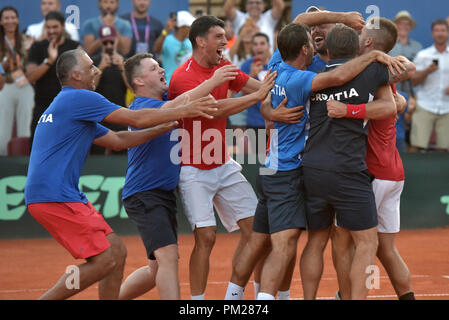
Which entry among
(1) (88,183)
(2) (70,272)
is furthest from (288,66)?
(1) (88,183)

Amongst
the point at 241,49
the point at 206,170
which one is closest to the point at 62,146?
the point at 206,170

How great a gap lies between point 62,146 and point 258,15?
759 centimetres

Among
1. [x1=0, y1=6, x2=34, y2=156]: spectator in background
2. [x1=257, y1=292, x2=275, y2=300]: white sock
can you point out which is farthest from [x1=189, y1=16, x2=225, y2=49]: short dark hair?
[x1=0, y1=6, x2=34, y2=156]: spectator in background

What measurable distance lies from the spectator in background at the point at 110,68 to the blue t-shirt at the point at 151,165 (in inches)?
201

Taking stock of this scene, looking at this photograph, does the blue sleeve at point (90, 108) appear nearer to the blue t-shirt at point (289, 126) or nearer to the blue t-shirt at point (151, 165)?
the blue t-shirt at point (151, 165)

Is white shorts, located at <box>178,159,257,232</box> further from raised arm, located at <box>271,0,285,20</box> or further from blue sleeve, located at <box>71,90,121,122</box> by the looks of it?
raised arm, located at <box>271,0,285,20</box>

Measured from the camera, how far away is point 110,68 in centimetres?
1103

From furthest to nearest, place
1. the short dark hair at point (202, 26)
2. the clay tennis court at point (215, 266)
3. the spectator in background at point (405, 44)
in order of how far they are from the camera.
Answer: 1. the spectator in background at point (405, 44)
2. the clay tennis court at point (215, 266)
3. the short dark hair at point (202, 26)

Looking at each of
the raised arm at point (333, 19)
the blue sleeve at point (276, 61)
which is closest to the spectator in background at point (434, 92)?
the raised arm at point (333, 19)

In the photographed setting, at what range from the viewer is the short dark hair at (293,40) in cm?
565

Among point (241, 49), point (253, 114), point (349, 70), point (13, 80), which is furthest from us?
point (241, 49)

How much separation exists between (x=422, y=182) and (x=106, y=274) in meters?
7.50

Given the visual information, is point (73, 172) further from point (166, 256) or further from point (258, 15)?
point (258, 15)
